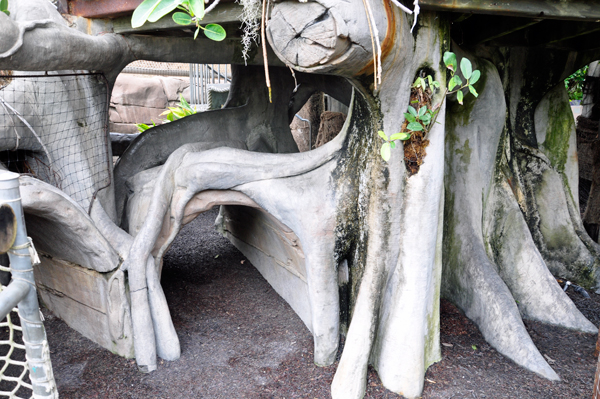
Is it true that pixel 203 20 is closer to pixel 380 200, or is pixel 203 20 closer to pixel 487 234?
pixel 380 200

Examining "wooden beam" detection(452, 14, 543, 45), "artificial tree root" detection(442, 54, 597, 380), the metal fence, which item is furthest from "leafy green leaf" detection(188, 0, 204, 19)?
the metal fence

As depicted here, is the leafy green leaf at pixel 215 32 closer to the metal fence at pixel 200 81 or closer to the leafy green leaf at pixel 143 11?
the leafy green leaf at pixel 143 11

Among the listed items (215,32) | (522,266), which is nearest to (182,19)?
(215,32)

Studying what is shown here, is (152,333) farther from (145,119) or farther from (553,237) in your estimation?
(145,119)

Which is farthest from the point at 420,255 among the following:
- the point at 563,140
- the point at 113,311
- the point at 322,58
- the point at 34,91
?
the point at 34,91

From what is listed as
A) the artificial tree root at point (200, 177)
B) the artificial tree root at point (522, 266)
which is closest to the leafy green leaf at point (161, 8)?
the artificial tree root at point (200, 177)

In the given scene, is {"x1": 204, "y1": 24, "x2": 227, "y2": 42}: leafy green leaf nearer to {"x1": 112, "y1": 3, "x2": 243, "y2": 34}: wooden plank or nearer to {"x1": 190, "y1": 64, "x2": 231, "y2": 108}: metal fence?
{"x1": 112, "y1": 3, "x2": 243, "y2": 34}: wooden plank

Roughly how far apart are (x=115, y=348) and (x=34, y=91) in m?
2.06

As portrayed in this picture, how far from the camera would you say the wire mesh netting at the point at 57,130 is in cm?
388

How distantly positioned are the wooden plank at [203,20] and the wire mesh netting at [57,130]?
1.49 ft

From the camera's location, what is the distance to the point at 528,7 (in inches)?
109

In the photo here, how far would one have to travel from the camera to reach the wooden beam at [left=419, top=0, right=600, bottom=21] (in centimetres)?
269

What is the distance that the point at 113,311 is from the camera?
386 centimetres

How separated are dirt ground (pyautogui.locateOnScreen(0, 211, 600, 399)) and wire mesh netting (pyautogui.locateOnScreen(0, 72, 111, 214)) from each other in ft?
4.07
